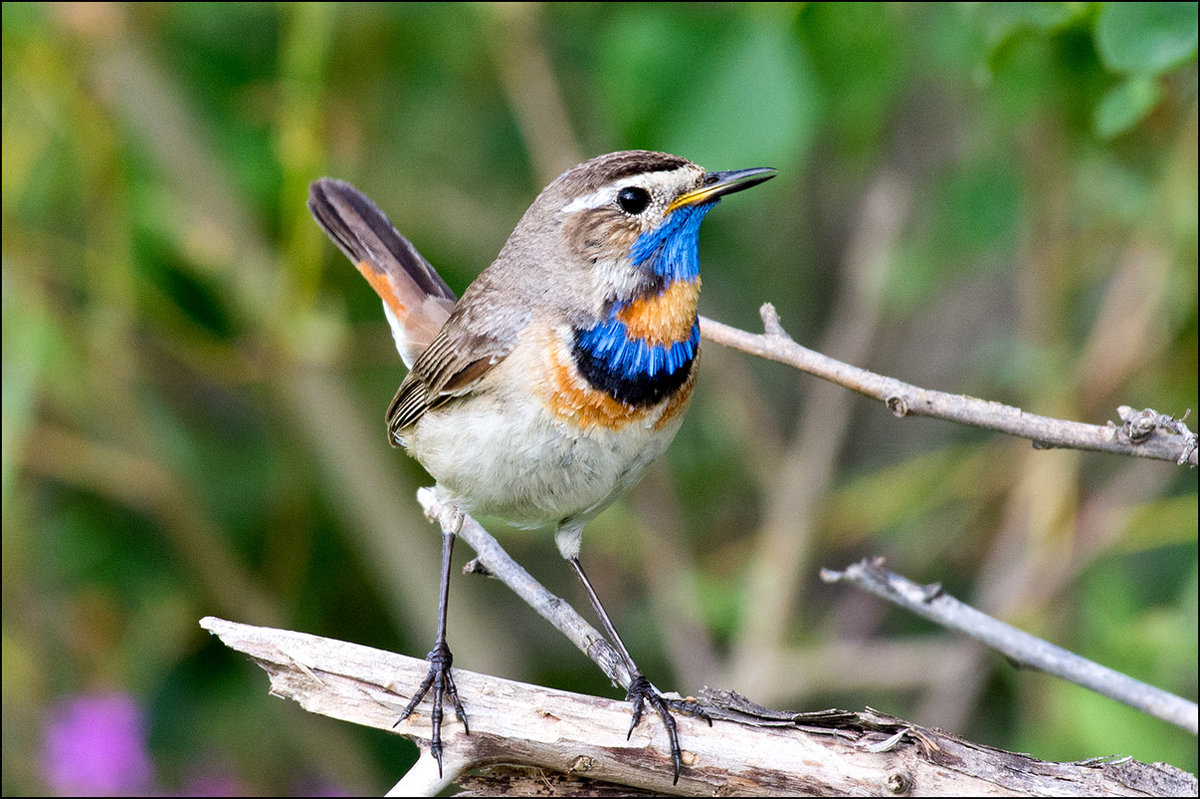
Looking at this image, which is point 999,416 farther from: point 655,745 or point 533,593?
point 533,593

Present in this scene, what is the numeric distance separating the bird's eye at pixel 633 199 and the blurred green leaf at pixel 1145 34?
46.0 inches

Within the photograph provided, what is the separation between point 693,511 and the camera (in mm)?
6715

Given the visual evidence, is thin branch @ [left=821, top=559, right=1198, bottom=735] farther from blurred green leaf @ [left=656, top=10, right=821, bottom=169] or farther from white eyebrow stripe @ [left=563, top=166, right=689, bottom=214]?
blurred green leaf @ [left=656, top=10, right=821, bottom=169]

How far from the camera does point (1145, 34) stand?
3.09 meters

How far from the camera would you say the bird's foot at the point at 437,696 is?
2.78 metres

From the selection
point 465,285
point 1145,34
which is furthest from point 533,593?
point 465,285

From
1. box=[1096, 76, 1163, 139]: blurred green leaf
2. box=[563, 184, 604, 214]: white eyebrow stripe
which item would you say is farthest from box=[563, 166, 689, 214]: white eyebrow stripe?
box=[1096, 76, 1163, 139]: blurred green leaf

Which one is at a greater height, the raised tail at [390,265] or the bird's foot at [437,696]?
the raised tail at [390,265]

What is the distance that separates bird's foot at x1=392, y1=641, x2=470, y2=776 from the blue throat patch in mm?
801

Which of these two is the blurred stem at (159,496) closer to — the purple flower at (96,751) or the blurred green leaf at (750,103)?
the purple flower at (96,751)

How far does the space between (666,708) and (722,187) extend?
131 cm

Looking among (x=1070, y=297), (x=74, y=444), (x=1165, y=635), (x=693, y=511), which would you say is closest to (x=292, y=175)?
(x=74, y=444)

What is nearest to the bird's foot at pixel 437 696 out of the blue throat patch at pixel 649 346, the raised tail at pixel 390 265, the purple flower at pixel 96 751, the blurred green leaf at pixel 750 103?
the blue throat patch at pixel 649 346

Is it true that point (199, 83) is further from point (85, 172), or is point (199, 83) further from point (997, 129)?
point (997, 129)
